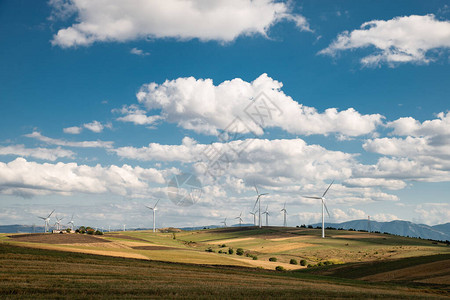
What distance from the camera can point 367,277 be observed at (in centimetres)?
5991

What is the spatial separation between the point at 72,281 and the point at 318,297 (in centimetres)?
2345

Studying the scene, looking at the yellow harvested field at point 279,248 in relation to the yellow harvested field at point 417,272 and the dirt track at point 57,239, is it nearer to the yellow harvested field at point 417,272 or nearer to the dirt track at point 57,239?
the dirt track at point 57,239

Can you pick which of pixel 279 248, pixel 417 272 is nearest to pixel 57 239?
pixel 279 248

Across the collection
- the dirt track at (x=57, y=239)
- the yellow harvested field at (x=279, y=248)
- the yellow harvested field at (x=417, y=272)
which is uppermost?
the yellow harvested field at (x=417, y=272)

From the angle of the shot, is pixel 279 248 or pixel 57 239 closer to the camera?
pixel 57 239

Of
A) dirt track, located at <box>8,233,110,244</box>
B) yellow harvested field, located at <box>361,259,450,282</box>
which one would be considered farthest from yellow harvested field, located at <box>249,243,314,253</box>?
yellow harvested field, located at <box>361,259,450,282</box>

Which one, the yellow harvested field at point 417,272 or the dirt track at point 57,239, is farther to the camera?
the dirt track at point 57,239

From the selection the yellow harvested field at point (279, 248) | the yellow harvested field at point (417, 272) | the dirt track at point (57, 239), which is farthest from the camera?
the yellow harvested field at point (279, 248)

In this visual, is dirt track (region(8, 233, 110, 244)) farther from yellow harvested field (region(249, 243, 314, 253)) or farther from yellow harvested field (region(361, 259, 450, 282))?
yellow harvested field (region(361, 259, 450, 282))

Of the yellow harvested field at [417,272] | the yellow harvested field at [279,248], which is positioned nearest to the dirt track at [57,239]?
the yellow harvested field at [279,248]

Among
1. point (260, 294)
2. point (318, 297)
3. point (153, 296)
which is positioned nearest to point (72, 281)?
point (153, 296)

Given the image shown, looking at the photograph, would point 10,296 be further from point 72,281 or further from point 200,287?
point 200,287

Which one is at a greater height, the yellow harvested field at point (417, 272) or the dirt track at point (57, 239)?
the yellow harvested field at point (417, 272)

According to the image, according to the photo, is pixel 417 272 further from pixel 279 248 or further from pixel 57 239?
pixel 57 239
